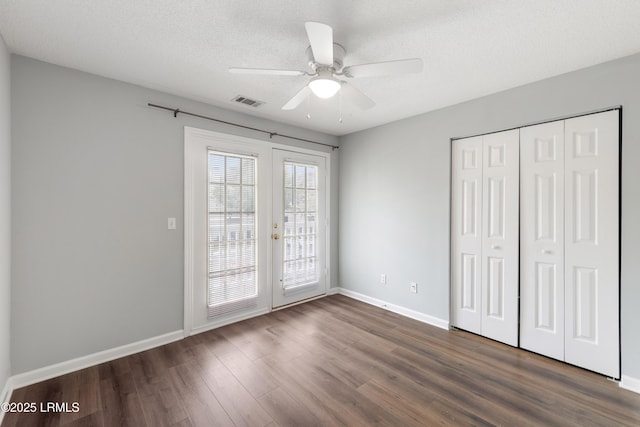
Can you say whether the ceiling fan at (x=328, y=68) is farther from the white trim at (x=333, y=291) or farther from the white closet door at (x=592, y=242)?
the white trim at (x=333, y=291)

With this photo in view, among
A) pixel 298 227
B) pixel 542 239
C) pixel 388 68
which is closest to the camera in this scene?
pixel 388 68

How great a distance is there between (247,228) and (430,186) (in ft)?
7.39

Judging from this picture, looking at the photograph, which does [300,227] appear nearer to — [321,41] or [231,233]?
[231,233]

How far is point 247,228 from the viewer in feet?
11.0

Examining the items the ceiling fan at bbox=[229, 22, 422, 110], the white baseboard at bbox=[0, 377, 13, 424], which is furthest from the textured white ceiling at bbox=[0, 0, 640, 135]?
A: the white baseboard at bbox=[0, 377, 13, 424]

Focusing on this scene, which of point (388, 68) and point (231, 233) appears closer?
point (388, 68)

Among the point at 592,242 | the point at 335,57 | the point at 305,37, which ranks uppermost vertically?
the point at 305,37

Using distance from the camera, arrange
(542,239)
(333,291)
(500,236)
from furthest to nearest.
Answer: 1. (333,291)
2. (500,236)
3. (542,239)

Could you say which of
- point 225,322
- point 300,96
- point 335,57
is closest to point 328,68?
point 335,57

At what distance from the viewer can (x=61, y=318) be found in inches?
87.2

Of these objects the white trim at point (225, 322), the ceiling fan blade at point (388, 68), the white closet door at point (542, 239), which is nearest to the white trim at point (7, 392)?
the white trim at point (225, 322)

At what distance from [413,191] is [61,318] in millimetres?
3647

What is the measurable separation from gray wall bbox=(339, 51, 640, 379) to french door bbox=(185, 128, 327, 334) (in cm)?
55

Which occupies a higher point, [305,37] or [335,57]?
[305,37]
